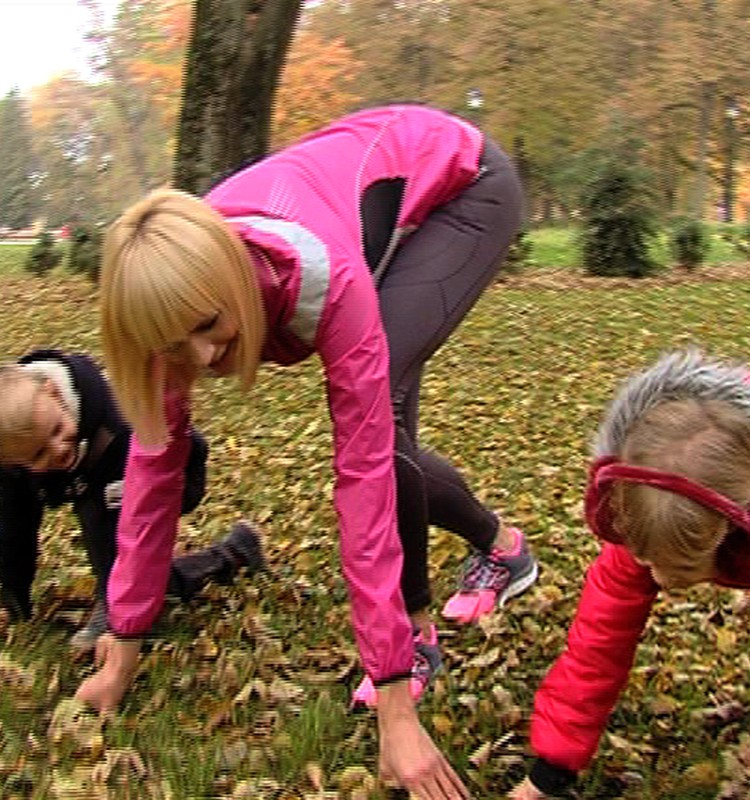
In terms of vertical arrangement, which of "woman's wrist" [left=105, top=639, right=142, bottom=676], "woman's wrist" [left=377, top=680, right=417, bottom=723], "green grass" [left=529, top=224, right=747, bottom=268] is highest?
"woman's wrist" [left=377, top=680, right=417, bottom=723]

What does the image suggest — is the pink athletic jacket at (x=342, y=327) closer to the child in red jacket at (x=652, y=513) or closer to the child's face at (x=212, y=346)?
the child's face at (x=212, y=346)

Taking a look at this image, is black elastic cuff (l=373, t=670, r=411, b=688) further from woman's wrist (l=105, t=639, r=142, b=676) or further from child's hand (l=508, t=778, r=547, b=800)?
woman's wrist (l=105, t=639, r=142, b=676)

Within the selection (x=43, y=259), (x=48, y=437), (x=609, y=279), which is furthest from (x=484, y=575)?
(x=43, y=259)

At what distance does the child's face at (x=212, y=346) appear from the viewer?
1.81m

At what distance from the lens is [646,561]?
1.75m

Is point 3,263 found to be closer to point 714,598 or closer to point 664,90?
point 664,90

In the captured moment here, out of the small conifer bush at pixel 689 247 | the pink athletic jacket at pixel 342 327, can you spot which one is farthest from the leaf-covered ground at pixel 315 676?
the small conifer bush at pixel 689 247

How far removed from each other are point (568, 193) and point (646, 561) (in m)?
14.8

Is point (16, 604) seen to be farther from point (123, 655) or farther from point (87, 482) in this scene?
point (123, 655)

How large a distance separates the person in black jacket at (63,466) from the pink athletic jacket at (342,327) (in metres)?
0.38

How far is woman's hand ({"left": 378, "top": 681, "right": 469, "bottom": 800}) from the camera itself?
2016 mm

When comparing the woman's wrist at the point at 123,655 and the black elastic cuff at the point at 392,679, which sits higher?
the black elastic cuff at the point at 392,679

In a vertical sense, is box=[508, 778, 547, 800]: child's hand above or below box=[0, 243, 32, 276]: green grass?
above

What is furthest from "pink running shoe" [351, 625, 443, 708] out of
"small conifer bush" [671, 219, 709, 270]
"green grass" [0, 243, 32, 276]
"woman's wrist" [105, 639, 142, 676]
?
"green grass" [0, 243, 32, 276]
